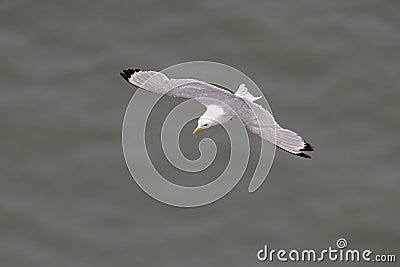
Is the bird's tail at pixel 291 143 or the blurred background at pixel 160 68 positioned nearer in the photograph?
the bird's tail at pixel 291 143

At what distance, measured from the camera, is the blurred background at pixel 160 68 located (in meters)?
7.38

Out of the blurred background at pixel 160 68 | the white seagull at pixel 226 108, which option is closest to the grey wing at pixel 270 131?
the white seagull at pixel 226 108

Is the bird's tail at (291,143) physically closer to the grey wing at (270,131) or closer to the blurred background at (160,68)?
the grey wing at (270,131)

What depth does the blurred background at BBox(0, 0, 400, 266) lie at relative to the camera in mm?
7383

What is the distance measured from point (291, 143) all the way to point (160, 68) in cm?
232

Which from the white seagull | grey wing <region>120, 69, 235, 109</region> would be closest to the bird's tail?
the white seagull

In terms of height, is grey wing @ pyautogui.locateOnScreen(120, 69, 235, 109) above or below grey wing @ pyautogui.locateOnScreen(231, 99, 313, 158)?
above

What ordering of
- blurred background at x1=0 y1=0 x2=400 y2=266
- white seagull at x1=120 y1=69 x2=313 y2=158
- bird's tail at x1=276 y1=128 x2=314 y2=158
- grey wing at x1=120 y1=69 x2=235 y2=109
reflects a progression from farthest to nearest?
blurred background at x1=0 y1=0 x2=400 y2=266
grey wing at x1=120 y1=69 x2=235 y2=109
white seagull at x1=120 y1=69 x2=313 y2=158
bird's tail at x1=276 y1=128 x2=314 y2=158

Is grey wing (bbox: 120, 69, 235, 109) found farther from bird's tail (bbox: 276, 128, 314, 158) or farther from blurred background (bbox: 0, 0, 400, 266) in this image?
blurred background (bbox: 0, 0, 400, 266)

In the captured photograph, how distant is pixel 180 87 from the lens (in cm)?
685

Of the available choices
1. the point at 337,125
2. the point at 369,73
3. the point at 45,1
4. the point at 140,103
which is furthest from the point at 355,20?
the point at 45,1

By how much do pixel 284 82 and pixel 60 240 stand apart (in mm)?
2092

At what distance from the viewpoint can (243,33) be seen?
855 cm

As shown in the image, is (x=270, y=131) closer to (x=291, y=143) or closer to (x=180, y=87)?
(x=291, y=143)
